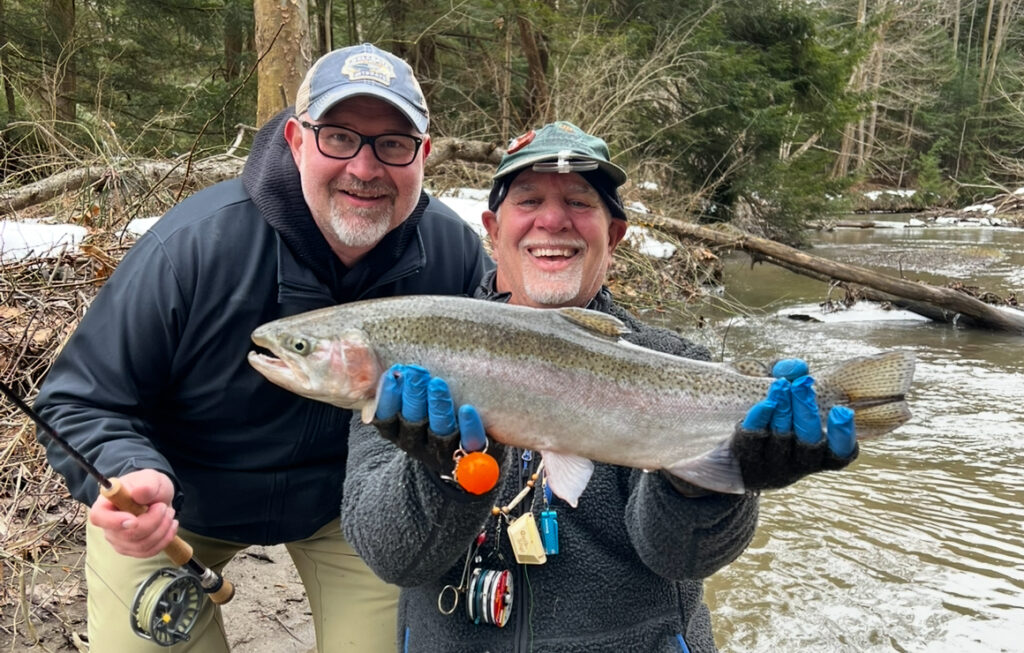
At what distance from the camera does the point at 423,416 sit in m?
2.20

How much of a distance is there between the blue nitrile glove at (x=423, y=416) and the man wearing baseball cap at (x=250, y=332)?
4.00ft

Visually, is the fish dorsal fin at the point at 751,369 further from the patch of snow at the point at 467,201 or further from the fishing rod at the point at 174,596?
the patch of snow at the point at 467,201

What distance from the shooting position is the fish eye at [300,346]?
2295 millimetres

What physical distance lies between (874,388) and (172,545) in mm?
2622

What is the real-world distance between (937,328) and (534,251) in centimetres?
1060

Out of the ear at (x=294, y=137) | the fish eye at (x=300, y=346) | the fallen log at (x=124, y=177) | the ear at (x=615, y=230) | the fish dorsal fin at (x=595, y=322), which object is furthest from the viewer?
the fallen log at (x=124, y=177)

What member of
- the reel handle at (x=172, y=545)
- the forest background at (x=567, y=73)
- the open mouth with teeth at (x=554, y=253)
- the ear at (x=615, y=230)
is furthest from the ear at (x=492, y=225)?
the forest background at (x=567, y=73)

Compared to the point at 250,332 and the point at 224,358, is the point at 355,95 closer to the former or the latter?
the point at 250,332

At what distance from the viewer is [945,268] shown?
1648 centimetres

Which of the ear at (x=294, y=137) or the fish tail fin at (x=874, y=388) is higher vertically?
the ear at (x=294, y=137)

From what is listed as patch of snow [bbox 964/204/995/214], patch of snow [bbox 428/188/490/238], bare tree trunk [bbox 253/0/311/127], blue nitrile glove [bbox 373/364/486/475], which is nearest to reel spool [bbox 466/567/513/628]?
blue nitrile glove [bbox 373/364/486/475]

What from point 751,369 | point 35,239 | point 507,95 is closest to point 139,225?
point 35,239

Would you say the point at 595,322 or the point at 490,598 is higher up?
the point at 595,322

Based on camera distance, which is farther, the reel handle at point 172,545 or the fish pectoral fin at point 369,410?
the reel handle at point 172,545
